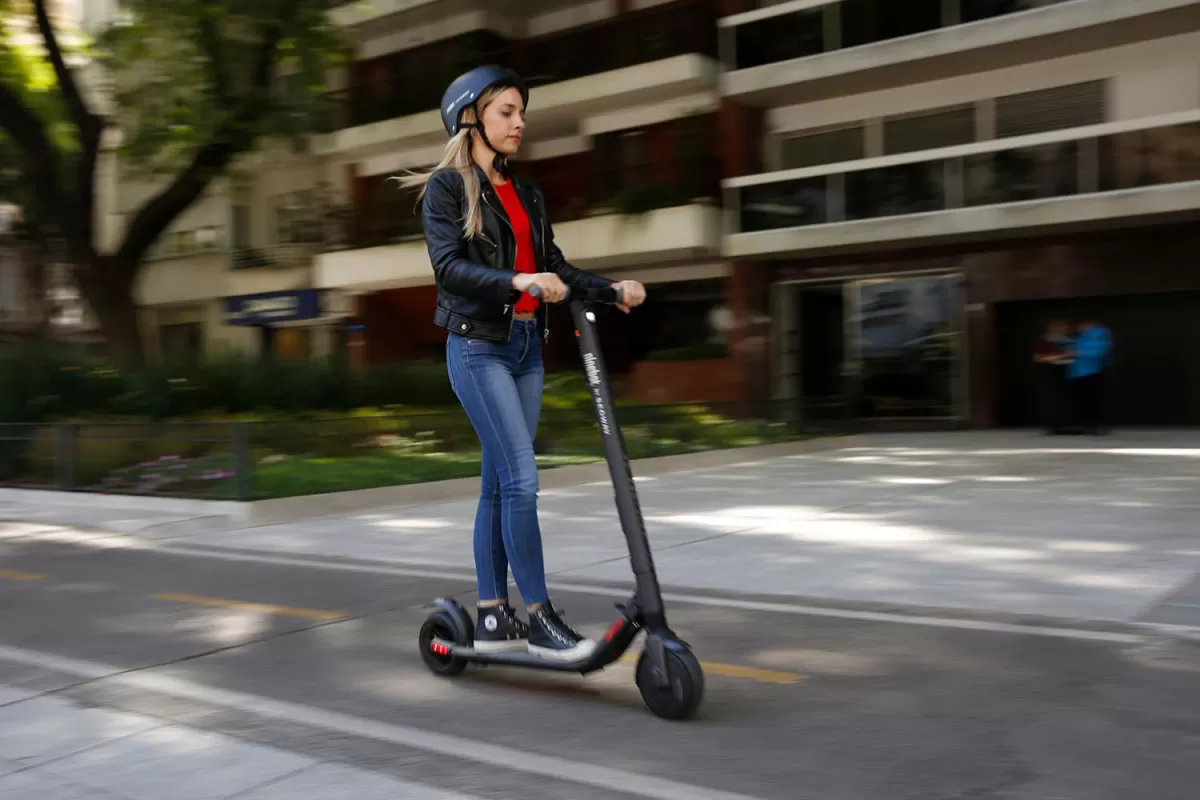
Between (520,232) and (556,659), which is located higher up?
(520,232)

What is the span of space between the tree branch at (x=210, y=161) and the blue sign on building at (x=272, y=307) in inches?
329

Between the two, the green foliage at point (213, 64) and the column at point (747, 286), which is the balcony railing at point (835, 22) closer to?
the column at point (747, 286)

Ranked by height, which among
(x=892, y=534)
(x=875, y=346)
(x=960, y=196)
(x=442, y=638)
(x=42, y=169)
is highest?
(x=42, y=169)

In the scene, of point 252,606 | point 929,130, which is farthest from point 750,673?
point 929,130

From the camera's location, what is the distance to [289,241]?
2841 centimetres

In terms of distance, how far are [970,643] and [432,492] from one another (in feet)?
23.8

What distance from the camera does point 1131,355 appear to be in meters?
19.3

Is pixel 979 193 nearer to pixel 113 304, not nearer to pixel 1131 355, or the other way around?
pixel 1131 355

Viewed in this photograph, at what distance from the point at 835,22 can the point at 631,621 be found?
59.7 feet

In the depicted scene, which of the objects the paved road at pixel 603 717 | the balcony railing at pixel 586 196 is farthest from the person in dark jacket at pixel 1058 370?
the paved road at pixel 603 717

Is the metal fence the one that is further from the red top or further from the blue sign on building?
the blue sign on building

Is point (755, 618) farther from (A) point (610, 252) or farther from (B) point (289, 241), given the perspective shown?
(B) point (289, 241)

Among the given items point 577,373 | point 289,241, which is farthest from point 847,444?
point 289,241

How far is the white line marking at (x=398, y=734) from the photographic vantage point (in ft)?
10.1
